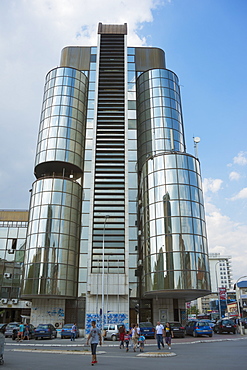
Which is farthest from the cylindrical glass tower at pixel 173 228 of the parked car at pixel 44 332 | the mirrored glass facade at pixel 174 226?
the parked car at pixel 44 332

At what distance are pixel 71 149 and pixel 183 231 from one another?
21.2m

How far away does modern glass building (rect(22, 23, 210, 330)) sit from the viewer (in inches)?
1439

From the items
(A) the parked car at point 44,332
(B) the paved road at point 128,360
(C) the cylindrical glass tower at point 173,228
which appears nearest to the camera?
(B) the paved road at point 128,360

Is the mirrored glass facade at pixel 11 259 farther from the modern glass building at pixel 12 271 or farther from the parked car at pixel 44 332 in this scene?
the parked car at pixel 44 332

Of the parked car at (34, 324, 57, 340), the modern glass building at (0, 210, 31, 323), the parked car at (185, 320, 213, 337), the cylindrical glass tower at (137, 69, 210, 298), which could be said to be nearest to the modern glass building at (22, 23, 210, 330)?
the cylindrical glass tower at (137, 69, 210, 298)

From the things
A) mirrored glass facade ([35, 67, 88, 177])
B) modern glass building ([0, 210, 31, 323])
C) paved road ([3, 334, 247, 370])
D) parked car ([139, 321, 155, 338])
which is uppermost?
mirrored glass facade ([35, 67, 88, 177])

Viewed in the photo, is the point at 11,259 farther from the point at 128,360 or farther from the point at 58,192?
the point at 128,360

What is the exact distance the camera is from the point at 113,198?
46.6 meters

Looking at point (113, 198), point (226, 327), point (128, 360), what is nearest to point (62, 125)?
point (113, 198)

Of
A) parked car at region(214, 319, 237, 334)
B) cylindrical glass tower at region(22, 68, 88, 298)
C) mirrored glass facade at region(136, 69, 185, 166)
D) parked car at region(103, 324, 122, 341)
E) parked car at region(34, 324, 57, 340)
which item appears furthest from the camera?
mirrored glass facade at region(136, 69, 185, 166)

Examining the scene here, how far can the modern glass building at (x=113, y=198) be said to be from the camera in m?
36.6

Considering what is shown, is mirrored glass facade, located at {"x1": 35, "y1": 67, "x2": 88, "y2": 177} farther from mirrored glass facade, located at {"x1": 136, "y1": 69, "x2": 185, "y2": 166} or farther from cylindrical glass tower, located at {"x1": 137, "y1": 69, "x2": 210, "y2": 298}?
cylindrical glass tower, located at {"x1": 137, "y1": 69, "x2": 210, "y2": 298}

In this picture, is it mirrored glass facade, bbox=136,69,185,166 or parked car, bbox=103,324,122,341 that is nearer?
parked car, bbox=103,324,122,341

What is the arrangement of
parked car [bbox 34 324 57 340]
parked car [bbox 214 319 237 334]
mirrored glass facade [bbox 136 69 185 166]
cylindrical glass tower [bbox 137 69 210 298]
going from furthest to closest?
mirrored glass facade [bbox 136 69 185 166]
parked car [bbox 214 319 237 334]
cylindrical glass tower [bbox 137 69 210 298]
parked car [bbox 34 324 57 340]
